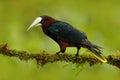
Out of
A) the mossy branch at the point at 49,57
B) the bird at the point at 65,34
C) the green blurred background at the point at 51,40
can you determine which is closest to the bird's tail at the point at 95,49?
the bird at the point at 65,34

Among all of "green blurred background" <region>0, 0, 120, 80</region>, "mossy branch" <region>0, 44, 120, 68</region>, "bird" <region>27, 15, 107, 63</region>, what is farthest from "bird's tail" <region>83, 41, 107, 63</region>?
"green blurred background" <region>0, 0, 120, 80</region>

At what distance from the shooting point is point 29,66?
5.34 m

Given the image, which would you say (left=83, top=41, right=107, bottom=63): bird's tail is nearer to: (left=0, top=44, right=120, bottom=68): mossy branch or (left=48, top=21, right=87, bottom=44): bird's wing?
(left=48, top=21, right=87, bottom=44): bird's wing

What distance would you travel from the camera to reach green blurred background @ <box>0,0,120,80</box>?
522 cm

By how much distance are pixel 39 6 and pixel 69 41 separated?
3.11 metres

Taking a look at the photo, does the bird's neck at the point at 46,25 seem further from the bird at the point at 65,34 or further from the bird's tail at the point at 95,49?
the bird's tail at the point at 95,49

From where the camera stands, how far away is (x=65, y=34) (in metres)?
2.88

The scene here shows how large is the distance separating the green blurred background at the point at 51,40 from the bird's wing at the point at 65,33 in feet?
6.52

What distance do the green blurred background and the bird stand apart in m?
1.99

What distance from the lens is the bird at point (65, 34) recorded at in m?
2.82

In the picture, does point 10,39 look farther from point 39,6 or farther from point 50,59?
point 50,59

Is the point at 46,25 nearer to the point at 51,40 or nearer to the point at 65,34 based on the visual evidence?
the point at 65,34

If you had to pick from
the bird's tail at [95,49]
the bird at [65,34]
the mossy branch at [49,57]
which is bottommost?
the mossy branch at [49,57]

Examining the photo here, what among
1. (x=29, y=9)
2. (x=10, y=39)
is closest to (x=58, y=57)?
(x=10, y=39)
